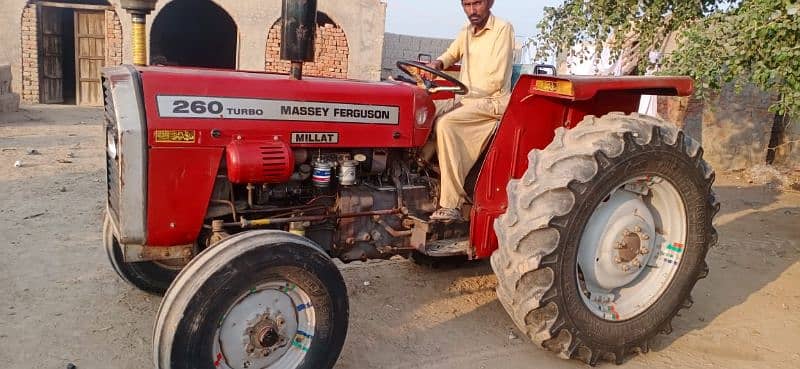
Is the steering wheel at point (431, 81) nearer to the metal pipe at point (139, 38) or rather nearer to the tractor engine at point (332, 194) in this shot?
the tractor engine at point (332, 194)

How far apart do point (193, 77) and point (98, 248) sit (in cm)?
239

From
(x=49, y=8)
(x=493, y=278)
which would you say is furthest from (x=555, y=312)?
(x=49, y=8)

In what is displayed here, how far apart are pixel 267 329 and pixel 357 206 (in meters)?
0.98

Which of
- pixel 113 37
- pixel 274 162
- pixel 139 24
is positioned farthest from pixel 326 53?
pixel 274 162

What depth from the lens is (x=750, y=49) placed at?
14.7 ft

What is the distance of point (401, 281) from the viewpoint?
4.53 metres

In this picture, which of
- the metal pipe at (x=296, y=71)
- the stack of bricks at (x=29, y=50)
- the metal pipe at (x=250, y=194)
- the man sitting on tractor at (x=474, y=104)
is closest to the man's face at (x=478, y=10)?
the man sitting on tractor at (x=474, y=104)

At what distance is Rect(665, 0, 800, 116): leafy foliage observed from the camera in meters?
4.18

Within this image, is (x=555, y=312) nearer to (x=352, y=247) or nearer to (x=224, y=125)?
(x=352, y=247)

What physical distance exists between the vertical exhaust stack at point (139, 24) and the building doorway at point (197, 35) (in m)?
14.4

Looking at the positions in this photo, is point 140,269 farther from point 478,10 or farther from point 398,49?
point 398,49

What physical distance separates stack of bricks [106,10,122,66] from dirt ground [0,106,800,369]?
8.55m

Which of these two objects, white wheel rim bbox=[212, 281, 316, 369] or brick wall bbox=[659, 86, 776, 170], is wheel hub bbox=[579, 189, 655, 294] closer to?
white wheel rim bbox=[212, 281, 316, 369]

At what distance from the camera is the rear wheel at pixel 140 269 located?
12.3ft
